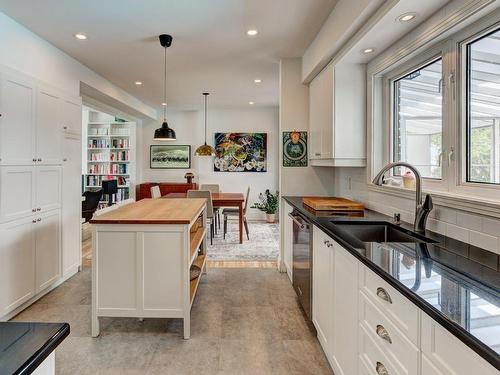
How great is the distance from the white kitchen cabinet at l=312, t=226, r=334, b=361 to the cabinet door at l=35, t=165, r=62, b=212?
8.43ft

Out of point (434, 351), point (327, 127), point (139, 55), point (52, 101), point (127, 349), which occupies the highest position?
point (139, 55)

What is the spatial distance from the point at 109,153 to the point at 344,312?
23.5 feet

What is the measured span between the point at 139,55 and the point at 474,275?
12.3ft

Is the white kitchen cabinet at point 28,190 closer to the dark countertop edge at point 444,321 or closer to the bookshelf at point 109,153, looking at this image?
the dark countertop edge at point 444,321

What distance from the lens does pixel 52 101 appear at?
10.5ft

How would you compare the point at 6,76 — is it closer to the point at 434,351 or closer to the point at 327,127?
the point at 327,127

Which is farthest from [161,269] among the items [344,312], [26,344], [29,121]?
[29,121]

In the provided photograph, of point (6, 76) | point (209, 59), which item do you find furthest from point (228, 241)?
point (6, 76)

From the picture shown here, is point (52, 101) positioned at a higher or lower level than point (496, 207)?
higher

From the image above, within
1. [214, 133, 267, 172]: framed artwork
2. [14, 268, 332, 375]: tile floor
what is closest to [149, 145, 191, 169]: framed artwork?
[214, 133, 267, 172]: framed artwork

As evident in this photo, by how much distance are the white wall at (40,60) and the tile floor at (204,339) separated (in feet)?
7.14

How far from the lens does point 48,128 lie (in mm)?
3166

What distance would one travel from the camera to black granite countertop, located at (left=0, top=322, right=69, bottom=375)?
588mm

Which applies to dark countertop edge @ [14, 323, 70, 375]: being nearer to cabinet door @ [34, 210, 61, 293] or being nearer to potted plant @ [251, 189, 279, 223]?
cabinet door @ [34, 210, 61, 293]
